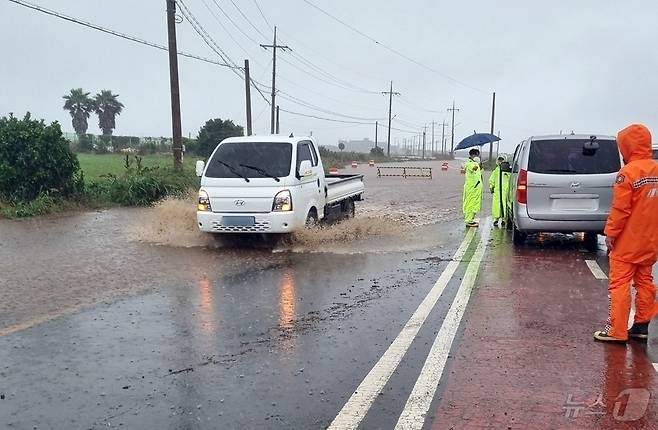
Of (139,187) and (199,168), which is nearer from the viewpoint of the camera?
(199,168)

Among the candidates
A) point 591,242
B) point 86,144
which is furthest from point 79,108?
point 591,242

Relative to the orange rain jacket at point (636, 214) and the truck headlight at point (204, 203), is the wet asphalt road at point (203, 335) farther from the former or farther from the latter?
the orange rain jacket at point (636, 214)

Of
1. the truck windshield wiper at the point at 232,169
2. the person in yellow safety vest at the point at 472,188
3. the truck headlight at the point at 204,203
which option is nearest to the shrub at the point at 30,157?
the truck windshield wiper at the point at 232,169

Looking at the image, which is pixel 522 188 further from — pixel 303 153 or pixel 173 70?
pixel 173 70

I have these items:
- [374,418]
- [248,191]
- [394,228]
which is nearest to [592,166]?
[394,228]

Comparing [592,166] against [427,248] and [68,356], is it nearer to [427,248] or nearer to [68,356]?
[427,248]

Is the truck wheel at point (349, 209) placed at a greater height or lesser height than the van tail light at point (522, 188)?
lesser

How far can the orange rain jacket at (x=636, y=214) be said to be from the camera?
533 cm

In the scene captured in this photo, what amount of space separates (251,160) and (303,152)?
1.03m

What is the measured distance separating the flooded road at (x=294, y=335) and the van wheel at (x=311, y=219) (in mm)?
325

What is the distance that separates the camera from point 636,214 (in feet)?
17.6

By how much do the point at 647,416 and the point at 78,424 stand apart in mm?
3382

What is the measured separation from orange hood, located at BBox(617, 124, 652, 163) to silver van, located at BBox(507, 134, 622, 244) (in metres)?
4.14

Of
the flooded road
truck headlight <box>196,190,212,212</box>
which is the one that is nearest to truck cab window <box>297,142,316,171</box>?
the flooded road
